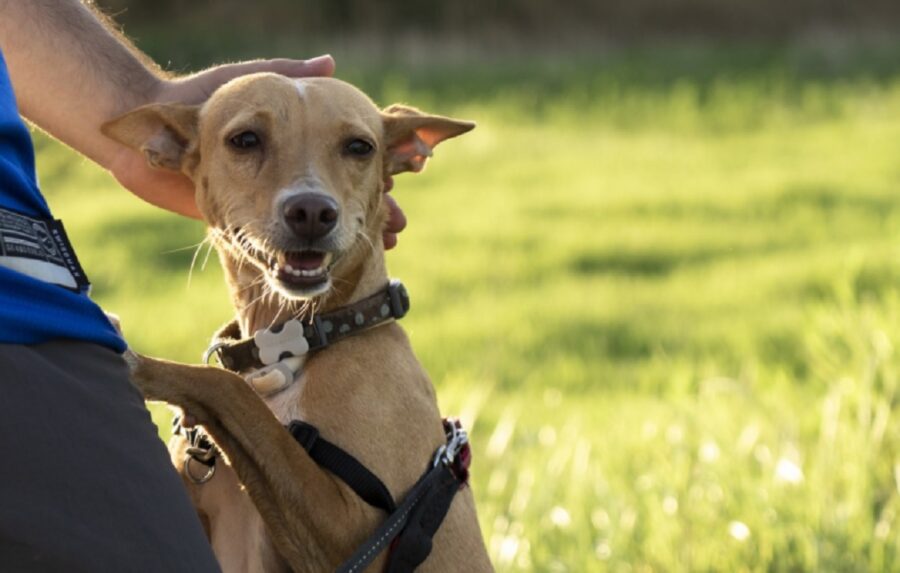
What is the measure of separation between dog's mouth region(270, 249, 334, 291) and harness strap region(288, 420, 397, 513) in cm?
34

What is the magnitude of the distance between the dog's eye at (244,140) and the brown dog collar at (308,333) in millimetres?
446

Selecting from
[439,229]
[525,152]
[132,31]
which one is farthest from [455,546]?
[132,31]

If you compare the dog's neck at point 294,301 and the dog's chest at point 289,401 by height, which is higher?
the dog's neck at point 294,301

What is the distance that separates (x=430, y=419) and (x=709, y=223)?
32.9 ft

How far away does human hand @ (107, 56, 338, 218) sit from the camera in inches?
149

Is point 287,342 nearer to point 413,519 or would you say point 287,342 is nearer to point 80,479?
point 413,519

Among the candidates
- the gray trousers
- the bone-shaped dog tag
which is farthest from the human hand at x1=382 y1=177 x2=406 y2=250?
the gray trousers

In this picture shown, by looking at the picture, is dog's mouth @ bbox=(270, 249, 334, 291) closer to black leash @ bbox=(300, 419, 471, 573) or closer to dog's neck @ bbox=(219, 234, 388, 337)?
dog's neck @ bbox=(219, 234, 388, 337)

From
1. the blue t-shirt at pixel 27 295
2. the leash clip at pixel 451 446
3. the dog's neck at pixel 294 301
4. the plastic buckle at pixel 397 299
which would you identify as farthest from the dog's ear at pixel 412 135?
the blue t-shirt at pixel 27 295

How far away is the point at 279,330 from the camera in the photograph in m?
3.51

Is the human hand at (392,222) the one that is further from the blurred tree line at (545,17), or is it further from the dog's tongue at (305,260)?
the blurred tree line at (545,17)

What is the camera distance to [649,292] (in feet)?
36.5

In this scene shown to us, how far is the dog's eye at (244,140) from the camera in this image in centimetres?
369

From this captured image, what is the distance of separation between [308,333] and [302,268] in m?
0.15
